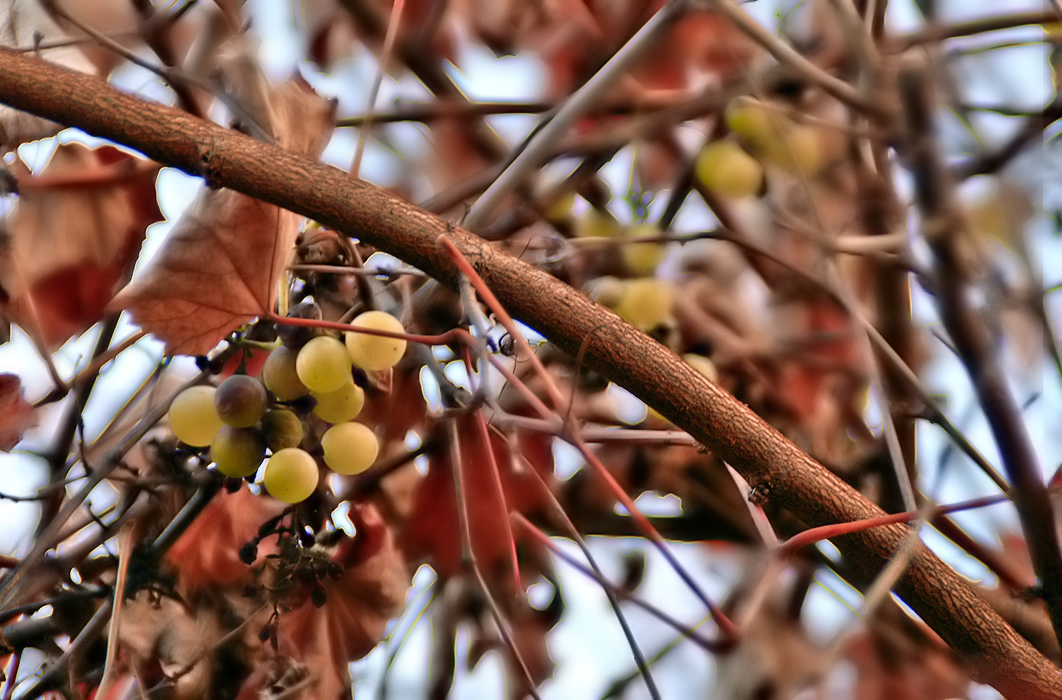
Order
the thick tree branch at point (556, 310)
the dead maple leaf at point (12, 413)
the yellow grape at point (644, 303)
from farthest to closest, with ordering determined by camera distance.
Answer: the yellow grape at point (644, 303)
the dead maple leaf at point (12, 413)
the thick tree branch at point (556, 310)

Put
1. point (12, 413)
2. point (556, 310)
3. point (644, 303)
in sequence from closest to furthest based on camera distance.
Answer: point (556, 310)
point (12, 413)
point (644, 303)

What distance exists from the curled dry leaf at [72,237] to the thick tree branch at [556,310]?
15 cm

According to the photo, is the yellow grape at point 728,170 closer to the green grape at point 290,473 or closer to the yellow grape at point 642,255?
the yellow grape at point 642,255

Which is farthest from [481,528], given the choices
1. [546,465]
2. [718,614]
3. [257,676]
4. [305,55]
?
[305,55]

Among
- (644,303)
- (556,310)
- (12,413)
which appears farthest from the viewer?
(644,303)

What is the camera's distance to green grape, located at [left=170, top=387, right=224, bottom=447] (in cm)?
53

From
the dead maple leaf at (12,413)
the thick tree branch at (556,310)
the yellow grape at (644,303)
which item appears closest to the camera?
the thick tree branch at (556,310)

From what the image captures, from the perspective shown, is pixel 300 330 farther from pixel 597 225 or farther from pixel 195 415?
pixel 597 225

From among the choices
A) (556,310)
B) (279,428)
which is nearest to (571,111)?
(556,310)

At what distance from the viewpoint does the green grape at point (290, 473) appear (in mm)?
515

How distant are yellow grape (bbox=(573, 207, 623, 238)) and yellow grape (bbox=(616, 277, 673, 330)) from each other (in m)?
0.08

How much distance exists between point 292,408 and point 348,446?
0.05 meters

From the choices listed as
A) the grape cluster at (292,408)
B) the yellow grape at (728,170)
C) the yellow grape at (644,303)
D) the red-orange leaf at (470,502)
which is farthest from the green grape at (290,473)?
the yellow grape at (728,170)

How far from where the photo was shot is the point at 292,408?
544 mm
